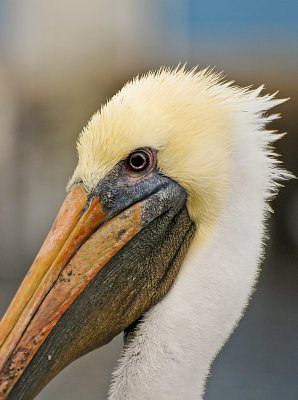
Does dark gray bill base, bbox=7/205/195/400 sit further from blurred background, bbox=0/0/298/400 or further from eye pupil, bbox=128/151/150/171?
blurred background, bbox=0/0/298/400

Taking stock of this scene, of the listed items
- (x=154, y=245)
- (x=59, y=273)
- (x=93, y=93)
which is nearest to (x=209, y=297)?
(x=154, y=245)

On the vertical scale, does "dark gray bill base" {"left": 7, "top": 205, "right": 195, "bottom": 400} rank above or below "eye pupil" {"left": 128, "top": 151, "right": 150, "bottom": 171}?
below

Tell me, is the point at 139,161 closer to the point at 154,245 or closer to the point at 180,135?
the point at 180,135

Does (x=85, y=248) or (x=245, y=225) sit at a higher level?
(x=245, y=225)

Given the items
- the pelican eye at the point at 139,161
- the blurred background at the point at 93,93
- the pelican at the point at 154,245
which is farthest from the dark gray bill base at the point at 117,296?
the blurred background at the point at 93,93

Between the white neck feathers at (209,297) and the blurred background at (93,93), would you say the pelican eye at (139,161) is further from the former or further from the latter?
the blurred background at (93,93)

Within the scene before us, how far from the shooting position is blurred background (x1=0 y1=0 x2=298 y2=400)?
830cm

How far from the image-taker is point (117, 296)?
229 cm

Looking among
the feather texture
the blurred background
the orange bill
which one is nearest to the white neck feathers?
the feather texture

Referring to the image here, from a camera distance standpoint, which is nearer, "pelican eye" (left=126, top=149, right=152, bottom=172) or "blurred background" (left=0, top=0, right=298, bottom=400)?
"pelican eye" (left=126, top=149, right=152, bottom=172)

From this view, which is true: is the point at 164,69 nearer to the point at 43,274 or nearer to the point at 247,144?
the point at 247,144

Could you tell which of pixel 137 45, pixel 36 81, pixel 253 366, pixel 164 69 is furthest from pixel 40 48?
pixel 164 69

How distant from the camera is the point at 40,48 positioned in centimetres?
1052

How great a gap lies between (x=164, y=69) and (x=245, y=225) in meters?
0.49
